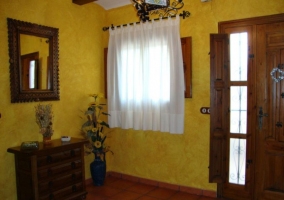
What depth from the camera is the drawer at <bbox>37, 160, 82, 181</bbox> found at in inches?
115

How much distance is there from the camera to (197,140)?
3.56 metres

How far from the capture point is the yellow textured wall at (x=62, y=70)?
3000mm

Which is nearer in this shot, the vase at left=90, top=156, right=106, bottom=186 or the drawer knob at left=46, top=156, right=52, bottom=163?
the drawer knob at left=46, top=156, right=52, bottom=163

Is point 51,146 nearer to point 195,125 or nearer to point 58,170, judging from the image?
point 58,170

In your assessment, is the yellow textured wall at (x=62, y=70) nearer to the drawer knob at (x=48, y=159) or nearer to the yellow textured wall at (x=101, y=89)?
the yellow textured wall at (x=101, y=89)

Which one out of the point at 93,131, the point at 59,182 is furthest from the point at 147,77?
the point at 59,182

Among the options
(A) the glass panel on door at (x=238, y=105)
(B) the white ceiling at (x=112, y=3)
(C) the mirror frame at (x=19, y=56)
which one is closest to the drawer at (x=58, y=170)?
(C) the mirror frame at (x=19, y=56)

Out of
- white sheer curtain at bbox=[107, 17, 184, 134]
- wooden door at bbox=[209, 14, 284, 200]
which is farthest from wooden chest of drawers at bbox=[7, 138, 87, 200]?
wooden door at bbox=[209, 14, 284, 200]

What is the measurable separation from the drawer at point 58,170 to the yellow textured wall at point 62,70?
455 millimetres

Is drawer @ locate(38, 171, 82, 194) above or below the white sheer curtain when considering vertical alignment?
below

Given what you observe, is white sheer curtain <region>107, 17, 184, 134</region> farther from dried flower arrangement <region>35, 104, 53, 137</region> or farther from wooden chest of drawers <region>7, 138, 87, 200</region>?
dried flower arrangement <region>35, 104, 53, 137</region>

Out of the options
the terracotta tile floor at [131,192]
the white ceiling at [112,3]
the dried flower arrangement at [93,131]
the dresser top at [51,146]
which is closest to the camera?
the dresser top at [51,146]

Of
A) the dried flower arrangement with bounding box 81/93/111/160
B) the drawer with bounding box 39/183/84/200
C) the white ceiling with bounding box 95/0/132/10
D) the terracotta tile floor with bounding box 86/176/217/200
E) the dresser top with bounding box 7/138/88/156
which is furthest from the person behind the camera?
the white ceiling with bounding box 95/0/132/10

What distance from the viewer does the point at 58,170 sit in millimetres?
3104
